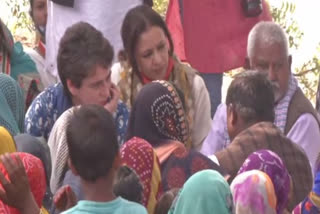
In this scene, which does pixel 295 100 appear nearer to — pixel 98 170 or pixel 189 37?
pixel 189 37

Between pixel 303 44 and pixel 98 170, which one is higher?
pixel 98 170

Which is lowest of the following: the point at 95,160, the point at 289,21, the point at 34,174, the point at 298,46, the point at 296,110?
the point at 298,46

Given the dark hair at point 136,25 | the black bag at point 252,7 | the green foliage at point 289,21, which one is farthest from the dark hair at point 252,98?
the green foliage at point 289,21

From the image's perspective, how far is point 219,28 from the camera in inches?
330

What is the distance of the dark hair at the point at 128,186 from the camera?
5078 mm

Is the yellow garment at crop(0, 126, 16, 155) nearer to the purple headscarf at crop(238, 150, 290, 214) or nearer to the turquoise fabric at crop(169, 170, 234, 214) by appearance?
the turquoise fabric at crop(169, 170, 234, 214)

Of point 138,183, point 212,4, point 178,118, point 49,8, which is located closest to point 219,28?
point 212,4

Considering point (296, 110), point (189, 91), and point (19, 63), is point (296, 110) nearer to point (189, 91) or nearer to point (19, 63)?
point (189, 91)

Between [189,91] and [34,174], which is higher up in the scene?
[34,174]

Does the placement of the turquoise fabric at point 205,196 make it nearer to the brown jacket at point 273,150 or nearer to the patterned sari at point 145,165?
the patterned sari at point 145,165

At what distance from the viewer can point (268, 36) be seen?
23.7 ft

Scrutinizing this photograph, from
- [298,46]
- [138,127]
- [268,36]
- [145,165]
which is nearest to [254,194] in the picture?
[145,165]

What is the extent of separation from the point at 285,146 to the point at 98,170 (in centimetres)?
137

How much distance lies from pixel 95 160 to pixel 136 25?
7.60ft
